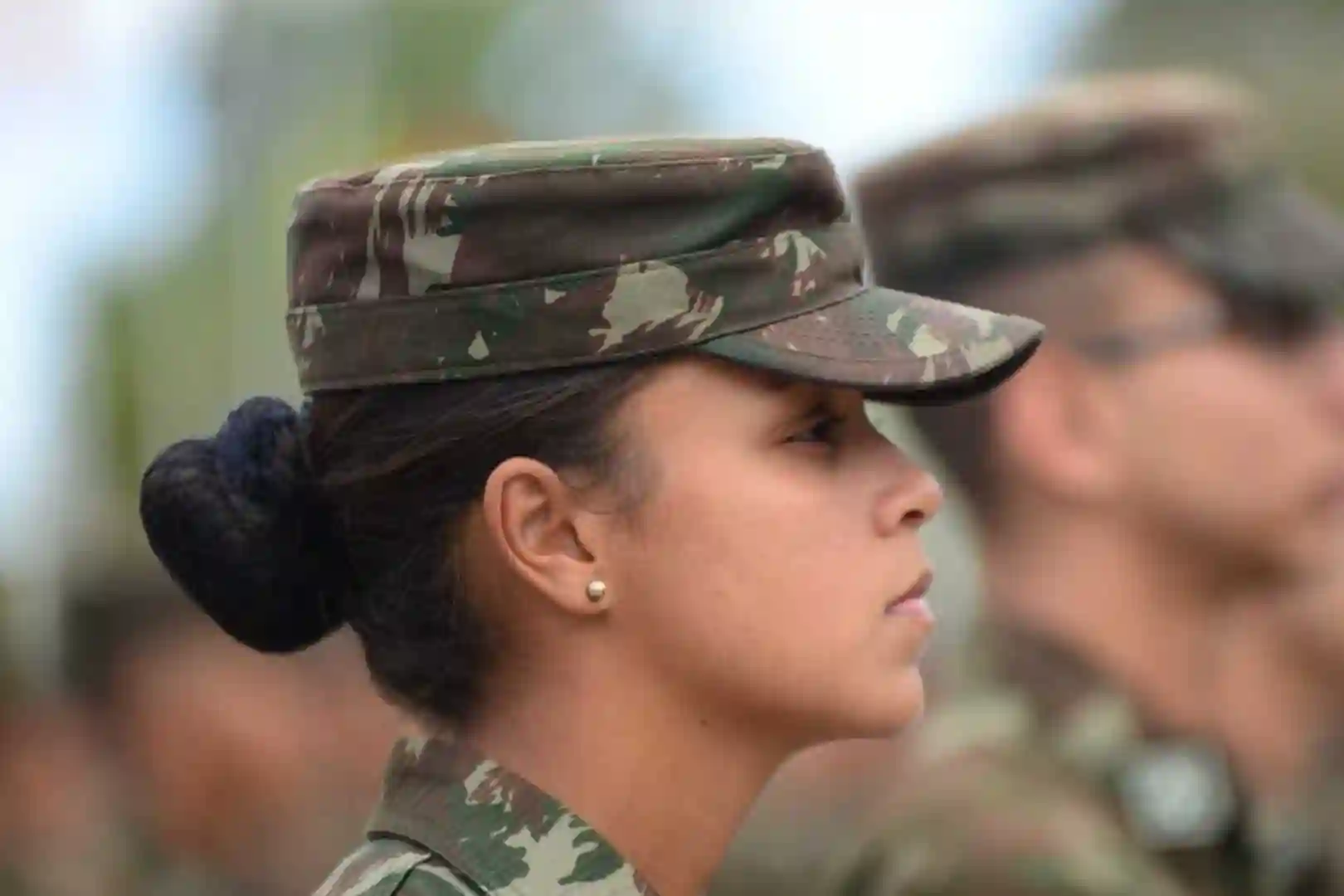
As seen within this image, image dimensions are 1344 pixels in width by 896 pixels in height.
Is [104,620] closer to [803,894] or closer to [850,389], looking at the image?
[803,894]

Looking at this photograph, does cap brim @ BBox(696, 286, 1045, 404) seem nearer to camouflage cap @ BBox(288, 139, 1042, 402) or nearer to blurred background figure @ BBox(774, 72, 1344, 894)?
camouflage cap @ BBox(288, 139, 1042, 402)

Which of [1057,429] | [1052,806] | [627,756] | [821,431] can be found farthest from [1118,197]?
[627,756]

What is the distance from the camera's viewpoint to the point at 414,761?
4.00ft

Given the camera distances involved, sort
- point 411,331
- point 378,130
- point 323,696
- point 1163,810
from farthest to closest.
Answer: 1. point 323,696
2. point 378,130
3. point 1163,810
4. point 411,331

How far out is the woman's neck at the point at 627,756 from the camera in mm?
1183

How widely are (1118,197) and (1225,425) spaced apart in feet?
0.94

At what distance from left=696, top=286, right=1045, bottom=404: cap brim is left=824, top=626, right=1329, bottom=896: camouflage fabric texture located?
3.19 feet

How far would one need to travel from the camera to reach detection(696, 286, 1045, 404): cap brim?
3.71 ft

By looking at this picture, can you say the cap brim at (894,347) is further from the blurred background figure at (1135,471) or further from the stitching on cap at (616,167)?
the blurred background figure at (1135,471)

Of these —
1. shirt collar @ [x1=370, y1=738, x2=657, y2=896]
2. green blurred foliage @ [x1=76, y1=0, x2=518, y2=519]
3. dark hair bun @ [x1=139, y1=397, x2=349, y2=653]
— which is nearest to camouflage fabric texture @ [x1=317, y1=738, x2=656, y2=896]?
shirt collar @ [x1=370, y1=738, x2=657, y2=896]

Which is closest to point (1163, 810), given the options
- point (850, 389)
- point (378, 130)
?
point (850, 389)

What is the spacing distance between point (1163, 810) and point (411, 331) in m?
1.31

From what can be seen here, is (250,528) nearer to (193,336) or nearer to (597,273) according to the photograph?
→ (597,273)

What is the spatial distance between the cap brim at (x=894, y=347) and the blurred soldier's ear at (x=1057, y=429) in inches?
40.4
